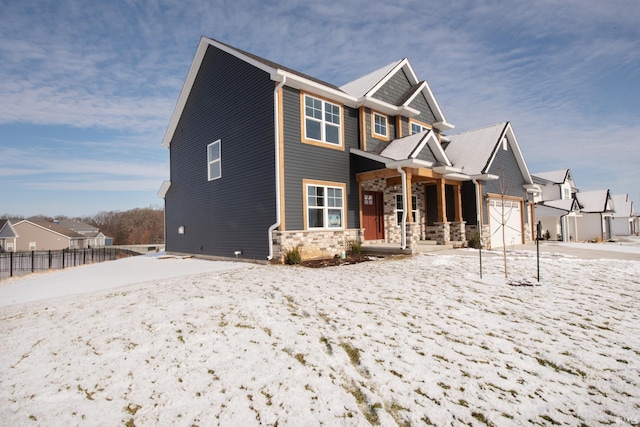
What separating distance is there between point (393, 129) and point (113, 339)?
13244mm

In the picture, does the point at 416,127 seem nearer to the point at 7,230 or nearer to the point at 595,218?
the point at 595,218

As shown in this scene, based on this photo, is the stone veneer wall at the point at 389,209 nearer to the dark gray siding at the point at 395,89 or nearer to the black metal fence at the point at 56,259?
the dark gray siding at the point at 395,89

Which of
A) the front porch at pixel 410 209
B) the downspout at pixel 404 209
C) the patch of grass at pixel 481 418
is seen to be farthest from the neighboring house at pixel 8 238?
the patch of grass at pixel 481 418

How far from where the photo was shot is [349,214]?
41.5 feet

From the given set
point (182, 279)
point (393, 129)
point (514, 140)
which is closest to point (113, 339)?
point (182, 279)

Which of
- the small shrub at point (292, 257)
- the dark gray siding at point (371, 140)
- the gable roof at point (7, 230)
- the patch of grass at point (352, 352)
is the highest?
the dark gray siding at point (371, 140)

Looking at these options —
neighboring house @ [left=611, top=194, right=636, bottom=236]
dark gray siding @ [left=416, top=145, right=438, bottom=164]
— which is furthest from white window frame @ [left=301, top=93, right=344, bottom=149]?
neighboring house @ [left=611, top=194, right=636, bottom=236]

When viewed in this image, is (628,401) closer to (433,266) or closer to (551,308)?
(551,308)

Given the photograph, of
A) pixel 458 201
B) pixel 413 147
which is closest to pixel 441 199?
pixel 458 201

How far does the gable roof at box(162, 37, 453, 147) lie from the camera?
36.6ft

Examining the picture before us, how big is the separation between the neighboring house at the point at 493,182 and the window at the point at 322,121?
6.70 m

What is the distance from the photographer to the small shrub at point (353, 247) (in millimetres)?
12086

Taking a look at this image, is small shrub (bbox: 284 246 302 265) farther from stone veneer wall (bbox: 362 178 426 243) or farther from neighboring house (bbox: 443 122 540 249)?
neighboring house (bbox: 443 122 540 249)

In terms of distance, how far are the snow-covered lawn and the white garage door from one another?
402 inches
